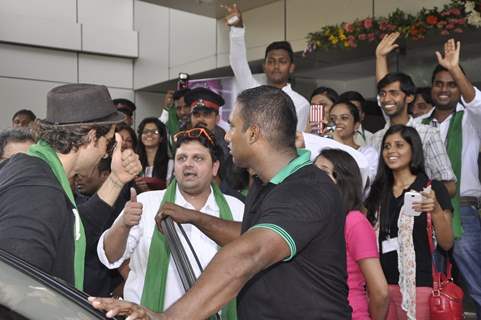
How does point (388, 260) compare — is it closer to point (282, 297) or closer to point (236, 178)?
point (236, 178)

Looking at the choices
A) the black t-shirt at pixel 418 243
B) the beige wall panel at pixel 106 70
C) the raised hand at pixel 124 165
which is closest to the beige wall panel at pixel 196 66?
the beige wall panel at pixel 106 70

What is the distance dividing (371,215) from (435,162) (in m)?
0.64

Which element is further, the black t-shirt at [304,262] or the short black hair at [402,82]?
the short black hair at [402,82]

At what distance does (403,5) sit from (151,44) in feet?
21.9

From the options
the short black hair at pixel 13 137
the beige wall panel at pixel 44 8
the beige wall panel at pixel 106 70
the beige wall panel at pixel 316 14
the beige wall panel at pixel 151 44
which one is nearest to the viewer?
the short black hair at pixel 13 137

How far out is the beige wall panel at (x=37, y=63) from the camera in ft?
42.3

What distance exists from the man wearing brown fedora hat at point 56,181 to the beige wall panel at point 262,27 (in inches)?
288

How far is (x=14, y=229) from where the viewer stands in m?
2.19

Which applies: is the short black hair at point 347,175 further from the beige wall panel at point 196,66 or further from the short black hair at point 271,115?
the beige wall panel at point 196,66

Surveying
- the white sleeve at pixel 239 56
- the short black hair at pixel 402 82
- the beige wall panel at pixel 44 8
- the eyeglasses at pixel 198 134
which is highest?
the beige wall panel at pixel 44 8

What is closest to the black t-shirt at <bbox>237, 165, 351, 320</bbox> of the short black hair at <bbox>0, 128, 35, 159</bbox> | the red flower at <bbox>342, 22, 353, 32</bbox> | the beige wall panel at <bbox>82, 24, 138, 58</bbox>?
the short black hair at <bbox>0, 128, 35, 159</bbox>

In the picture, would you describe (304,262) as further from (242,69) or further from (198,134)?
(242,69)

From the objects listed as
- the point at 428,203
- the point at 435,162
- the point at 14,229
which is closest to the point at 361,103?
the point at 435,162

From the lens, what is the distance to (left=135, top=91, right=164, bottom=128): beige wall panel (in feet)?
46.3
